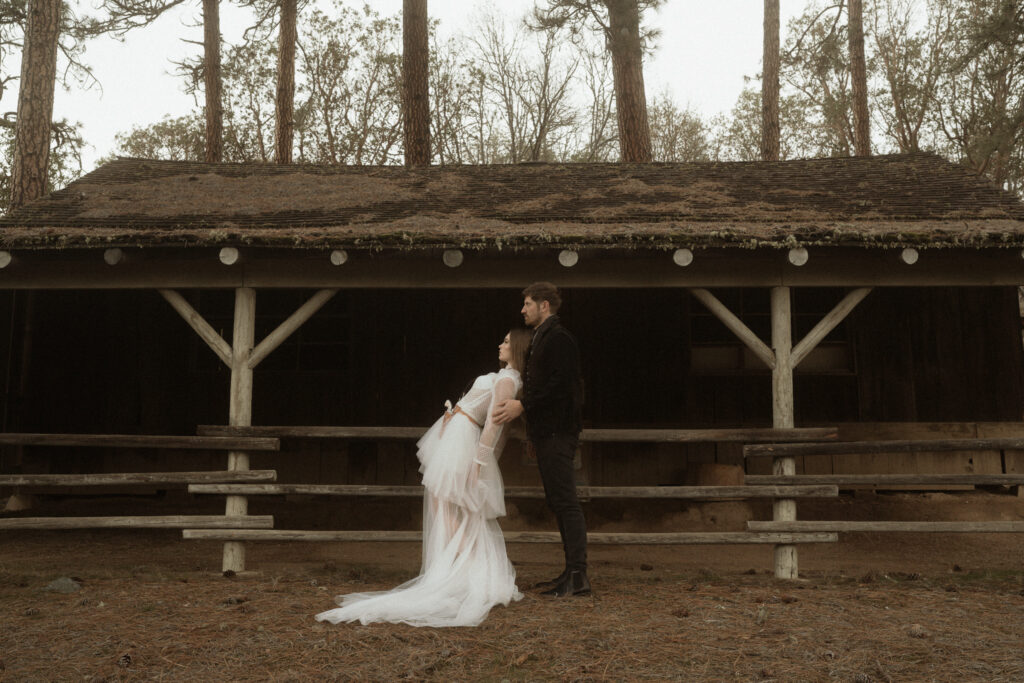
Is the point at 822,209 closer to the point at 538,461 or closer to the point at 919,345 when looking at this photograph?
the point at 919,345

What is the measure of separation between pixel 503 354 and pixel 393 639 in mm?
2090

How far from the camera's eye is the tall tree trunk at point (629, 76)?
48.0 feet

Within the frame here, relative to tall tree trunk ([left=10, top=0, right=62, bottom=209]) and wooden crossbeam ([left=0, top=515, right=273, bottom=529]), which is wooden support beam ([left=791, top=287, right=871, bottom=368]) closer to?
wooden crossbeam ([left=0, top=515, right=273, bottom=529])

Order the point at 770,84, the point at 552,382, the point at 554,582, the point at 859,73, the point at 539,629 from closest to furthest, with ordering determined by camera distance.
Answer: the point at 539,629 < the point at 552,382 < the point at 554,582 < the point at 770,84 < the point at 859,73

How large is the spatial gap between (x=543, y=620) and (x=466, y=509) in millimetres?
958

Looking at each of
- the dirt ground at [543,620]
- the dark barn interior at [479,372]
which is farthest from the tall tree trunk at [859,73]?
the dirt ground at [543,620]

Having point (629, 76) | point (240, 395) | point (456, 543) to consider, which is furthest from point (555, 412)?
point (629, 76)

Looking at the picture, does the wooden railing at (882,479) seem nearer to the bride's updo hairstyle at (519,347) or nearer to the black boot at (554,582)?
the black boot at (554,582)

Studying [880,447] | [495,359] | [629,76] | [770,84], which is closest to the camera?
[880,447]

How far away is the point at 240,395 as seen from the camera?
274 inches

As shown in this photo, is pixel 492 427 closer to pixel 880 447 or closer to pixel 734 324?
pixel 734 324

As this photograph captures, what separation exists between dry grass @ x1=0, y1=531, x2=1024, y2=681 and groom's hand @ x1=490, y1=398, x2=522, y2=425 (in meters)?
1.28

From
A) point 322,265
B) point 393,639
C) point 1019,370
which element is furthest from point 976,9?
point 393,639

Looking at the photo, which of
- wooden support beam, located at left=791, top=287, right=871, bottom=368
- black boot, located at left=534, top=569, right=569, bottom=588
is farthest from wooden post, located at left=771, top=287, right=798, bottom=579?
black boot, located at left=534, top=569, right=569, bottom=588
